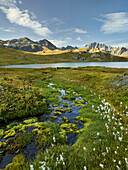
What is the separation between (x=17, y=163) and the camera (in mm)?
5504

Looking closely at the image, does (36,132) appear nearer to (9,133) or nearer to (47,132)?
(47,132)

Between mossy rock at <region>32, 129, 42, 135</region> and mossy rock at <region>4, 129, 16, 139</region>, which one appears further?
mossy rock at <region>32, 129, 42, 135</region>

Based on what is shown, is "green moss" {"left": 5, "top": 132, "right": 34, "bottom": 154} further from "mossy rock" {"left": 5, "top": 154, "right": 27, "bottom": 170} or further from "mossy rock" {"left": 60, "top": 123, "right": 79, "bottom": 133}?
"mossy rock" {"left": 60, "top": 123, "right": 79, "bottom": 133}

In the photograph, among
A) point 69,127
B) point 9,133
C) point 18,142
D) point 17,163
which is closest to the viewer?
point 17,163

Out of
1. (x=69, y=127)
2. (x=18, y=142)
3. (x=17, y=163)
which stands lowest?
(x=69, y=127)

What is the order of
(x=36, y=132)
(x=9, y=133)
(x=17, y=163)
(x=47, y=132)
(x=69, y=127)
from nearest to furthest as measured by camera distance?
(x=17, y=163)
(x=9, y=133)
(x=47, y=132)
(x=36, y=132)
(x=69, y=127)

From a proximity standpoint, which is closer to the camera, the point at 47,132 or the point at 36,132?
the point at 47,132

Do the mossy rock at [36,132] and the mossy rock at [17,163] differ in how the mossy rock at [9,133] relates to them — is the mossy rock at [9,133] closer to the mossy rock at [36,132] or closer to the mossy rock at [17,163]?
the mossy rock at [36,132]

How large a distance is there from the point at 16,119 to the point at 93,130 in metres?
8.16

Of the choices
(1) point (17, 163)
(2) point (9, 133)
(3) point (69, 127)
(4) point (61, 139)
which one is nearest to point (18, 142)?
(2) point (9, 133)

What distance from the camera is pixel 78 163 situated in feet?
16.6

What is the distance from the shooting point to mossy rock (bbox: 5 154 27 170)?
17.3ft

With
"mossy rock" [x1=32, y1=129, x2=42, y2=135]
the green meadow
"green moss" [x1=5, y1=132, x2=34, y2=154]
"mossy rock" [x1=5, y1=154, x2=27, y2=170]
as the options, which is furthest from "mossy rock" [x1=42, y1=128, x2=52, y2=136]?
"mossy rock" [x1=5, y1=154, x2=27, y2=170]

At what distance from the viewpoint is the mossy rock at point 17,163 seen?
5284 mm
